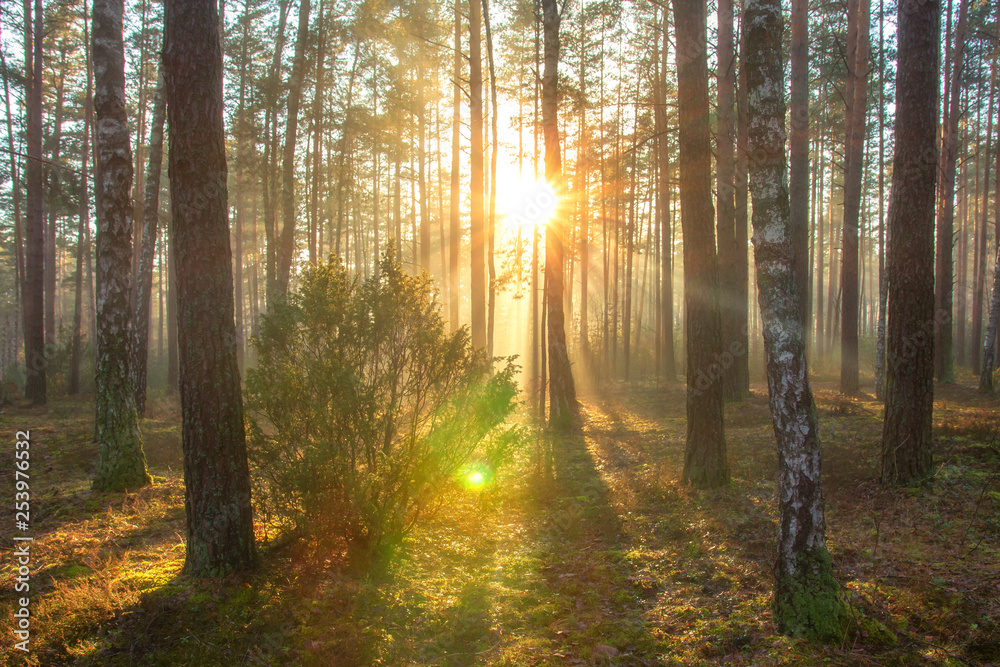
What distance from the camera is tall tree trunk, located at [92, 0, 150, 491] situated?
6598 millimetres

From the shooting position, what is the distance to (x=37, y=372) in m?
13.6

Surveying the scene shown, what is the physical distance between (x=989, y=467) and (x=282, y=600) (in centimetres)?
775

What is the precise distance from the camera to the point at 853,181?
42.8 ft

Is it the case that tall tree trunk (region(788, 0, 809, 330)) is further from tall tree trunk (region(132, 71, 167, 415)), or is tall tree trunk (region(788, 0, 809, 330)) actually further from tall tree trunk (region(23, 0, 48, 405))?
tall tree trunk (region(23, 0, 48, 405))

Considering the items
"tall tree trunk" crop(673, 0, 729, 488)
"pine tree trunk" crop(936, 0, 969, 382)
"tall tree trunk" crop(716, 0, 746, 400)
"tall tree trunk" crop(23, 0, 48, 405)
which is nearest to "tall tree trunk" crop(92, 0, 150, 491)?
"tall tree trunk" crop(673, 0, 729, 488)

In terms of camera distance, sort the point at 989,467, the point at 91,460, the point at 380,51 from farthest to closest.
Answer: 1. the point at 380,51
2. the point at 91,460
3. the point at 989,467

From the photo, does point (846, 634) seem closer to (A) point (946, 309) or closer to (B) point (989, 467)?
(B) point (989, 467)

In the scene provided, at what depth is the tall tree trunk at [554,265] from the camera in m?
10.8

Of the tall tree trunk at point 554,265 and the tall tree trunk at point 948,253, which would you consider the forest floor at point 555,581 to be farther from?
the tall tree trunk at point 948,253

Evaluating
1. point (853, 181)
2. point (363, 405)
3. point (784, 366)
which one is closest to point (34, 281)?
point (363, 405)

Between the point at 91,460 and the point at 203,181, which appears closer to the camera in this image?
the point at 203,181

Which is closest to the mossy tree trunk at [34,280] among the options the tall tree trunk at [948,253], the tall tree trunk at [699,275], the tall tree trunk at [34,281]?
the tall tree trunk at [34,281]

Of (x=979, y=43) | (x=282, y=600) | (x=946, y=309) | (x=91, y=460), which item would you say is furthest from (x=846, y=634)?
(x=979, y=43)

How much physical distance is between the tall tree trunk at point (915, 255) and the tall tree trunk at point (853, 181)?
7.22 metres
